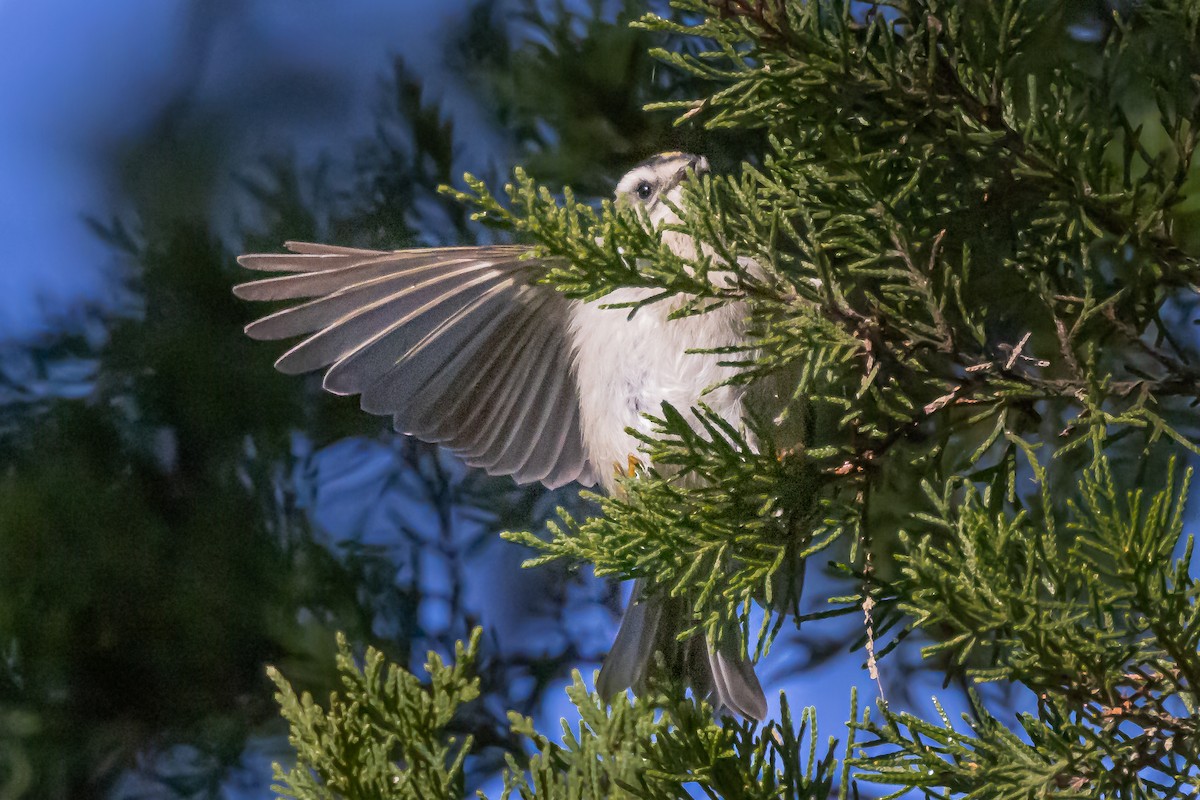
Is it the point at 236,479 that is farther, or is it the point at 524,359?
the point at 236,479

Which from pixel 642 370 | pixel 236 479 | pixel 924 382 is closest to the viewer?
pixel 924 382

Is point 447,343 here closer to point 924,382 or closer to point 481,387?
point 481,387

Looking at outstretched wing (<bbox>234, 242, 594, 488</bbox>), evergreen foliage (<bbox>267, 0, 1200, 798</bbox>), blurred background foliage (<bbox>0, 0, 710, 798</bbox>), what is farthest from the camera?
blurred background foliage (<bbox>0, 0, 710, 798</bbox>)

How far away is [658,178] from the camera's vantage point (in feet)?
2.84

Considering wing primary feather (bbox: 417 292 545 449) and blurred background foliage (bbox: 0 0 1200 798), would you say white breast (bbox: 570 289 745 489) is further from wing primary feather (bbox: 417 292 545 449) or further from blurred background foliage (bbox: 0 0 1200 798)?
blurred background foliage (bbox: 0 0 1200 798)

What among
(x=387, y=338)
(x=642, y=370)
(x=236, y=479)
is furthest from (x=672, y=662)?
(x=236, y=479)

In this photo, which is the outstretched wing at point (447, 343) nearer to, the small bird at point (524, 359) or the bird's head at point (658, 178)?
the small bird at point (524, 359)

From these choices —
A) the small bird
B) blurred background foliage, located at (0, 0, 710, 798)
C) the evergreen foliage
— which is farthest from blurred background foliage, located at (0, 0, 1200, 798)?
the evergreen foliage

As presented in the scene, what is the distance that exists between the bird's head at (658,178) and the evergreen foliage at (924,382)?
20 cm

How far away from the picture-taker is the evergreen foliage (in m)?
0.49

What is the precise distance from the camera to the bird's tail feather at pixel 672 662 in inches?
32.4

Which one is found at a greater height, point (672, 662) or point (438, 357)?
point (438, 357)

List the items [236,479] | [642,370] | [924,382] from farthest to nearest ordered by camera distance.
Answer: [236,479] < [642,370] < [924,382]

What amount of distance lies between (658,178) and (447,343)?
21 cm
